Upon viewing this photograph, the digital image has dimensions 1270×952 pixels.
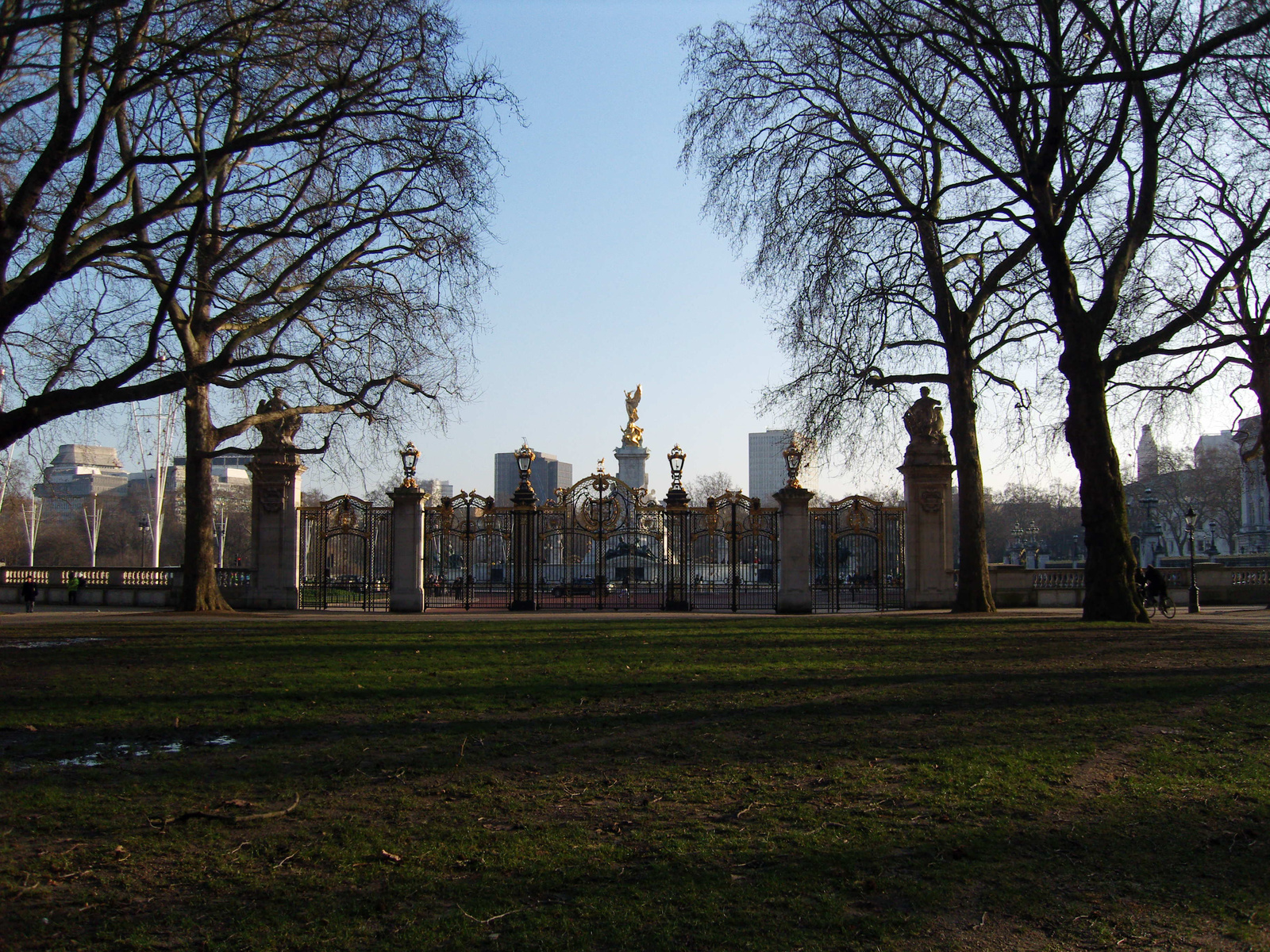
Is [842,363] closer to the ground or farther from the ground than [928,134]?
closer to the ground

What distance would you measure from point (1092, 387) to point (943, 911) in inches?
665

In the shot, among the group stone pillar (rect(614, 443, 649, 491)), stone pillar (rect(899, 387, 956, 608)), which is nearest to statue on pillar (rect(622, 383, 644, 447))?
stone pillar (rect(614, 443, 649, 491))

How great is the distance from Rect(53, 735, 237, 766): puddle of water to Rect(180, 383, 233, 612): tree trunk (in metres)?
18.5

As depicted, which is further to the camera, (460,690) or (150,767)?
(460,690)

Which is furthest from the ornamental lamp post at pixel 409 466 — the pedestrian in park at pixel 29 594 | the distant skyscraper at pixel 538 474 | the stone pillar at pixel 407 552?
the distant skyscraper at pixel 538 474

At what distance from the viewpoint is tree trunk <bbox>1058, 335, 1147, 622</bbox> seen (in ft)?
63.5

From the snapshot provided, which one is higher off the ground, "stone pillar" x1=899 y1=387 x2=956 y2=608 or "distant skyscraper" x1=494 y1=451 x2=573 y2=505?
"distant skyscraper" x1=494 y1=451 x2=573 y2=505

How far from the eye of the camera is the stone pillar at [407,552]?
1123 inches

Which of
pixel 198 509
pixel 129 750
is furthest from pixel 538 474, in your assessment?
pixel 129 750

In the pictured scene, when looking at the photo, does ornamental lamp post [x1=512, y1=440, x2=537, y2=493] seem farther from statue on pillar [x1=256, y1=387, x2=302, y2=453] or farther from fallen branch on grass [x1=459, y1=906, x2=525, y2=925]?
fallen branch on grass [x1=459, y1=906, x2=525, y2=925]

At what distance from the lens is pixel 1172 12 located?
17.8 metres

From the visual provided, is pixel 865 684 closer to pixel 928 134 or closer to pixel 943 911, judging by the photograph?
pixel 943 911

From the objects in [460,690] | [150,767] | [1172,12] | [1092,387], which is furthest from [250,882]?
[1172,12]

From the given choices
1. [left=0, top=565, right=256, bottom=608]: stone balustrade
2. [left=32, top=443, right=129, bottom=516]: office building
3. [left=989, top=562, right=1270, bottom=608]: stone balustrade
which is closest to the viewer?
[left=989, top=562, right=1270, bottom=608]: stone balustrade
